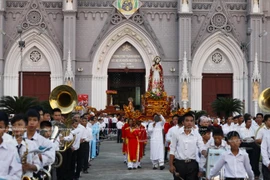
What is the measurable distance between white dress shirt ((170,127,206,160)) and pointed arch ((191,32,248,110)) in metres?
34.4

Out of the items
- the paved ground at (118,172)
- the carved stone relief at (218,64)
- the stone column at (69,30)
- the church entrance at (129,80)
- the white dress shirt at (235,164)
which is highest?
the stone column at (69,30)

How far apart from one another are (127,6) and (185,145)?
115 ft

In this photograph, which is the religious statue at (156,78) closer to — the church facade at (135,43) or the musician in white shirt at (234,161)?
the church facade at (135,43)

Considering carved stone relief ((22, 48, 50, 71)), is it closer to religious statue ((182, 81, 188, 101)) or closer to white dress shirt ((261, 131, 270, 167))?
religious statue ((182, 81, 188, 101))

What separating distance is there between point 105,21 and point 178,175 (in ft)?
114

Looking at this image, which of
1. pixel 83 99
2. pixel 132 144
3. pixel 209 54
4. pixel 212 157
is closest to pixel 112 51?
pixel 83 99

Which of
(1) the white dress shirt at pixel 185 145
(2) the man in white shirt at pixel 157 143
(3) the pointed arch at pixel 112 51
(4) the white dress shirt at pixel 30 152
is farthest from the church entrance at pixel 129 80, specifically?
(4) the white dress shirt at pixel 30 152

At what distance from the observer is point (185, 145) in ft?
33.9

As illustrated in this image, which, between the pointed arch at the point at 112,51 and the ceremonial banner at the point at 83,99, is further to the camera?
the pointed arch at the point at 112,51

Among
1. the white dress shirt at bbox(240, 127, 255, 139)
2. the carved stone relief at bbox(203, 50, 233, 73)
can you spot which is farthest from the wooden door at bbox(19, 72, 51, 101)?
the white dress shirt at bbox(240, 127, 255, 139)

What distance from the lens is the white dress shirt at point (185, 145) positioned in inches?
406

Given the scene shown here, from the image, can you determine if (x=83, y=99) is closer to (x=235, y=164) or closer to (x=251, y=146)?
(x=251, y=146)

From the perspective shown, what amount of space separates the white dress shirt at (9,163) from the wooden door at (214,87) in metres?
39.9

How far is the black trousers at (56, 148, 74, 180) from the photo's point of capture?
14.4m
